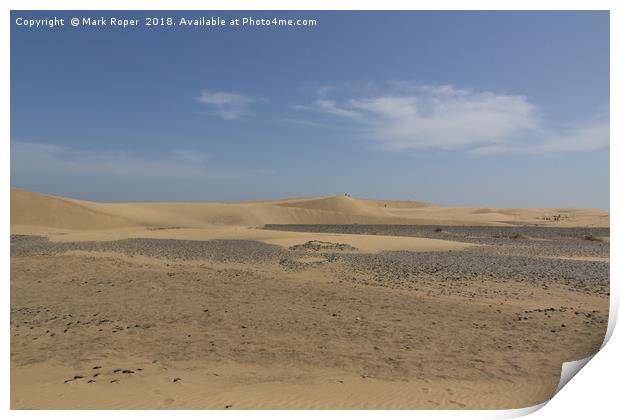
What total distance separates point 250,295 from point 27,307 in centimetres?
400

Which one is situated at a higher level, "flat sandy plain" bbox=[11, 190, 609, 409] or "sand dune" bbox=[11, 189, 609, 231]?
"sand dune" bbox=[11, 189, 609, 231]

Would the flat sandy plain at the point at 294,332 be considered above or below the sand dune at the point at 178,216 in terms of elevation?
below

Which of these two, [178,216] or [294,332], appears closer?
[294,332]

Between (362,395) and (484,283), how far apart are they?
6996 mm

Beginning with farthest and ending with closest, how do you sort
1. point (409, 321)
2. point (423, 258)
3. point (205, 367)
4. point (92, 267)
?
point (423, 258) → point (92, 267) → point (409, 321) → point (205, 367)

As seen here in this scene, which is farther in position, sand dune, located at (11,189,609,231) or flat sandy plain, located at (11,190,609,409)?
sand dune, located at (11,189,609,231)

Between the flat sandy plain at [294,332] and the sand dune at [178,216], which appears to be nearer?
the flat sandy plain at [294,332]

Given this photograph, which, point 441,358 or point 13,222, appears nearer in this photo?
point 441,358

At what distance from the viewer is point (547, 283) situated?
1048 centimetres

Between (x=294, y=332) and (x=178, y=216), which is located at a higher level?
(x=178, y=216)
